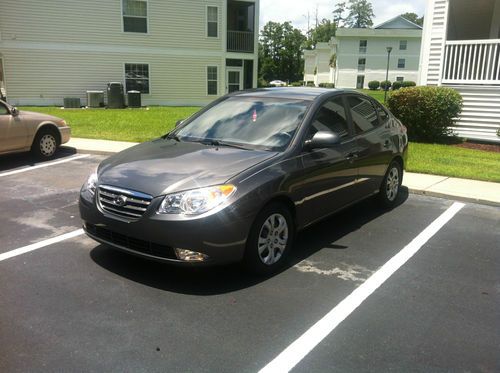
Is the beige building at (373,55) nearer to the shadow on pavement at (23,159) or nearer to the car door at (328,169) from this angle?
the shadow on pavement at (23,159)

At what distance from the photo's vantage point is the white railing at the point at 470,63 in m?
12.6

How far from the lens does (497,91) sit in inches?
485

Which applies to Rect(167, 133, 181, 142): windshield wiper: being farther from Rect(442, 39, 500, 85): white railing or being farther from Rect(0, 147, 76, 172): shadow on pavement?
Rect(442, 39, 500, 85): white railing

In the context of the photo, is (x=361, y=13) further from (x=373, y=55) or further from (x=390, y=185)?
(x=390, y=185)

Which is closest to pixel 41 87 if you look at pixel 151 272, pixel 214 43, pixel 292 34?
pixel 214 43

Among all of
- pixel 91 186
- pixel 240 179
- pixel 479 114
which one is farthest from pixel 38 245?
pixel 479 114

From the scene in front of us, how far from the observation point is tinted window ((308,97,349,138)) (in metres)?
5.11

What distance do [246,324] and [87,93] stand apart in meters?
21.7

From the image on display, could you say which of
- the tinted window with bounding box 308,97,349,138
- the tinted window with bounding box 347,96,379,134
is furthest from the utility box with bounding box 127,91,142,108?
the tinted window with bounding box 308,97,349,138

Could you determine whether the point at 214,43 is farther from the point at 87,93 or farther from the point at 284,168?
the point at 284,168

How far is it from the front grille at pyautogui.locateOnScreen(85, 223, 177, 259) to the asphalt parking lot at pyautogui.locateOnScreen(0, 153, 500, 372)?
31cm

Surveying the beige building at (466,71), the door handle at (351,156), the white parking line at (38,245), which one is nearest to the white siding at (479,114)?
the beige building at (466,71)

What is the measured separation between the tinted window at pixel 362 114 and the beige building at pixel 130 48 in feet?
67.5

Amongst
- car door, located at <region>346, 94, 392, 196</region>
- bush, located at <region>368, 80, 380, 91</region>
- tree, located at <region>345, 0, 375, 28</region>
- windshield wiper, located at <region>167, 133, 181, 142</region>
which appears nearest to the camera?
windshield wiper, located at <region>167, 133, 181, 142</region>
